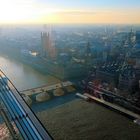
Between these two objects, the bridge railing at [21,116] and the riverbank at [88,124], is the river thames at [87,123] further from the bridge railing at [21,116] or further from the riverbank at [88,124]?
the bridge railing at [21,116]

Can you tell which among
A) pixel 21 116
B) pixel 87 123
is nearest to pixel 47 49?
pixel 87 123

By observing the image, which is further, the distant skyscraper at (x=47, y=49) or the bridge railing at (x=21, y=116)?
the distant skyscraper at (x=47, y=49)

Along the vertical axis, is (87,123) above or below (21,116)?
below

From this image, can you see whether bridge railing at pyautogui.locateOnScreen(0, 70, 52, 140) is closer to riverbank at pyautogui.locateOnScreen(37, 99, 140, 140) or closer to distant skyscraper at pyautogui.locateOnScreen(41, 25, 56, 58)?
riverbank at pyautogui.locateOnScreen(37, 99, 140, 140)

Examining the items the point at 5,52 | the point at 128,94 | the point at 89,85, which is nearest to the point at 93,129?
the point at 128,94

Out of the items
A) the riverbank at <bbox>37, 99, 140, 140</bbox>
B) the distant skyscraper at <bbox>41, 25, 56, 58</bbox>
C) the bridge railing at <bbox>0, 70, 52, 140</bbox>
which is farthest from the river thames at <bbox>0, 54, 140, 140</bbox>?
the distant skyscraper at <bbox>41, 25, 56, 58</bbox>

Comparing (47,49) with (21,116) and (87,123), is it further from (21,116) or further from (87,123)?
(21,116)

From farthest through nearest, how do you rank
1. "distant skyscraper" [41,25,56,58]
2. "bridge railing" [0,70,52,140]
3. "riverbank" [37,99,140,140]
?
"distant skyscraper" [41,25,56,58], "riverbank" [37,99,140,140], "bridge railing" [0,70,52,140]

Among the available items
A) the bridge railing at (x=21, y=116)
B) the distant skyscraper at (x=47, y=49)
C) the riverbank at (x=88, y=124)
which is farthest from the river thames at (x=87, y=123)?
the distant skyscraper at (x=47, y=49)
